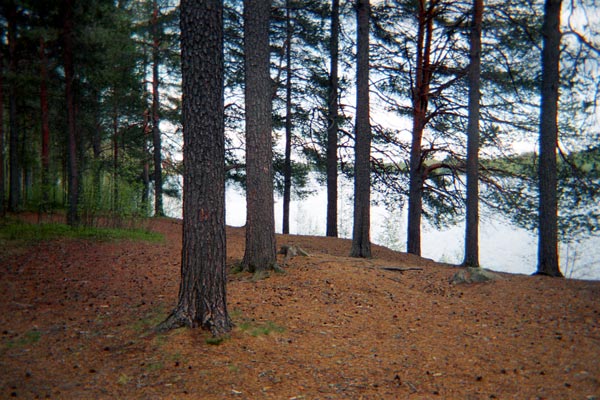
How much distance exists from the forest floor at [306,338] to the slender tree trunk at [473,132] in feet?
8.67

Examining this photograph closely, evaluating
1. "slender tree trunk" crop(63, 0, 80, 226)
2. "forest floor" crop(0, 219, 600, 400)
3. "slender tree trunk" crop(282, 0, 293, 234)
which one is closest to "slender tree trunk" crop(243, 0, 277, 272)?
"forest floor" crop(0, 219, 600, 400)

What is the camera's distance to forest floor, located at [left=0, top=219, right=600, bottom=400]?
3.52 m

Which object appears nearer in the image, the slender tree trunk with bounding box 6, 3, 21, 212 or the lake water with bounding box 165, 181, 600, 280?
the slender tree trunk with bounding box 6, 3, 21, 212

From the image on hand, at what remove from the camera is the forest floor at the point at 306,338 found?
139 inches

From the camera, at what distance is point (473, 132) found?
9.27 m

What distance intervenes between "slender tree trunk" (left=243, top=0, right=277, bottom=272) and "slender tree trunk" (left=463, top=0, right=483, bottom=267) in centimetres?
520

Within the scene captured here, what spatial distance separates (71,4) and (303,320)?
10412 millimetres

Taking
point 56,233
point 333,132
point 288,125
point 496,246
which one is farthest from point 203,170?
point 496,246

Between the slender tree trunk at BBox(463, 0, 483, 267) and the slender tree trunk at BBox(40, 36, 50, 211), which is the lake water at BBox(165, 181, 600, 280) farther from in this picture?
the slender tree trunk at BBox(40, 36, 50, 211)

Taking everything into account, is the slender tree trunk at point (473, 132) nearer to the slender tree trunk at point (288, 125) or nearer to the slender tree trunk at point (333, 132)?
the slender tree trunk at point (333, 132)

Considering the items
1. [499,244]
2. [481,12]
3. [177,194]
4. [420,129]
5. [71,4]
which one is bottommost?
[499,244]

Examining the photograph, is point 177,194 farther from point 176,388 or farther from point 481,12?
point 176,388

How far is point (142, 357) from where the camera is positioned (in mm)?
3986

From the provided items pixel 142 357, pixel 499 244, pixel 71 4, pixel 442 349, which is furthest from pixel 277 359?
pixel 499 244
